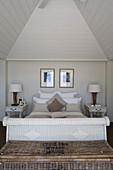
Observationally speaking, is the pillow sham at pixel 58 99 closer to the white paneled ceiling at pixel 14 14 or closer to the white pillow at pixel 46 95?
the white pillow at pixel 46 95

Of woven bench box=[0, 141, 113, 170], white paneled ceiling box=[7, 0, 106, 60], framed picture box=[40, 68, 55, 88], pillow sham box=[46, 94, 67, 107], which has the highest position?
white paneled ceiling box=[7, 0, 106, 60]

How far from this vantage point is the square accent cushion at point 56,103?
4491mm

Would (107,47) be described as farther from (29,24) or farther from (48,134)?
(48,134)

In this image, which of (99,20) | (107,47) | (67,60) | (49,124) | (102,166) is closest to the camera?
(102,166)

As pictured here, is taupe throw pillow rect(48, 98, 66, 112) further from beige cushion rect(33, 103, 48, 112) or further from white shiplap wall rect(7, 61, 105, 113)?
white shiplap wall rect(7, 61, 105, 113)

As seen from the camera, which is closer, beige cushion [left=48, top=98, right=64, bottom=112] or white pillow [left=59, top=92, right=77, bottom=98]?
beige cushion [left=48, top=98, right=64, bottom=112]

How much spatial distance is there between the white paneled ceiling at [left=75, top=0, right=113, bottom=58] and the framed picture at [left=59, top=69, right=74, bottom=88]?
1.44 metres

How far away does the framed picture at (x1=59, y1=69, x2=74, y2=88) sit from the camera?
5.41 m

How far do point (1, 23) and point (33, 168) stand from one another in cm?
279

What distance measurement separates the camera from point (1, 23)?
123 inches

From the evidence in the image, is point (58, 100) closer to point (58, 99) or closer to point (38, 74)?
point (58, 99)

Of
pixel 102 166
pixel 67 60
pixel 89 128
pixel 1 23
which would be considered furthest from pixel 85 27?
pixel 102 166

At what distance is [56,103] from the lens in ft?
14.9

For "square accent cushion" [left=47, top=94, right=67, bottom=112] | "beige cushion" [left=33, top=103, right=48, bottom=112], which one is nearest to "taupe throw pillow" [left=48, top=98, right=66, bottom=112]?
"square accent cushion" [left=47, top=94, right=67, bottom=112]
